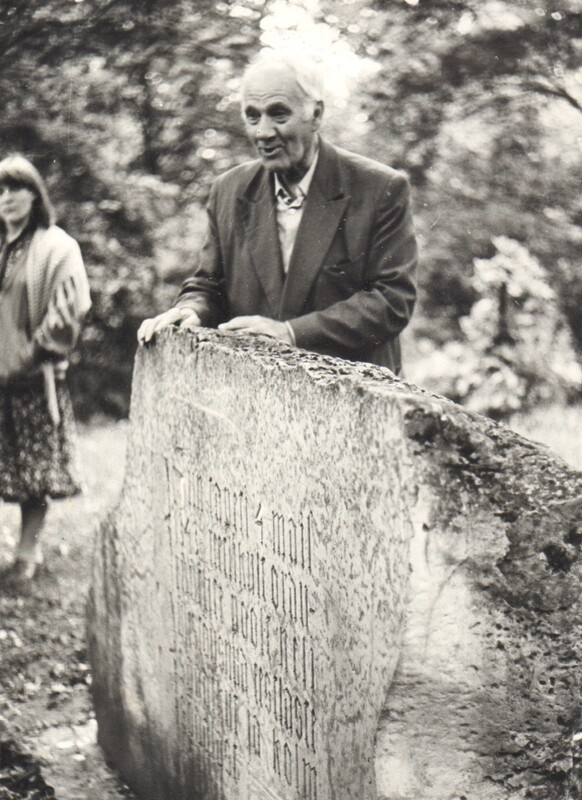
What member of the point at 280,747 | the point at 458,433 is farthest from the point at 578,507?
the point at 280,747

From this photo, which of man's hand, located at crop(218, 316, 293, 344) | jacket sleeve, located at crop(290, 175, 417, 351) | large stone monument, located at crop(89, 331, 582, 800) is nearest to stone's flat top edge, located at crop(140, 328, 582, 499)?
large stone monument, located at crop(89, 331, 582, 800)

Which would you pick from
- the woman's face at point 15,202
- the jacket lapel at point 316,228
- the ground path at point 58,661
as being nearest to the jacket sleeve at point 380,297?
the jacket lapel at point 316,228

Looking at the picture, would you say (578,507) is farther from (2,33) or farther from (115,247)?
(2,33)

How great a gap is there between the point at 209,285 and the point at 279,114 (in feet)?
1.68

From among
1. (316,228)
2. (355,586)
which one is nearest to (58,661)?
(316,228)

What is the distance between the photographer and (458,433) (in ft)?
6.68

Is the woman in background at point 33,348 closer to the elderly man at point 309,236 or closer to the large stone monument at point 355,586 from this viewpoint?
the elderly man at point 309,236

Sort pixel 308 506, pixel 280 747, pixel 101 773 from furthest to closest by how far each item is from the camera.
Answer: pixel 101 773 → pixel 280 747 → pixel 308 506

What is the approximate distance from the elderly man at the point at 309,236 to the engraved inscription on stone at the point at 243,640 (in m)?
0.75

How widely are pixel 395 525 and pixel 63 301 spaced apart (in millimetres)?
2728

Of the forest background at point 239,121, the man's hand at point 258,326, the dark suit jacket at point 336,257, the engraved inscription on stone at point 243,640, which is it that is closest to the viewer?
the engraved inscription on stone at point 243,640

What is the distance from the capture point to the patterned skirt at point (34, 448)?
4.55 metres

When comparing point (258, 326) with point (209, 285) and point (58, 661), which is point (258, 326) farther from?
point (58, 661)

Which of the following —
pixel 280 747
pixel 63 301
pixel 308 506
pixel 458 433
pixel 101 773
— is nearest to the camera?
pixel 458 433
